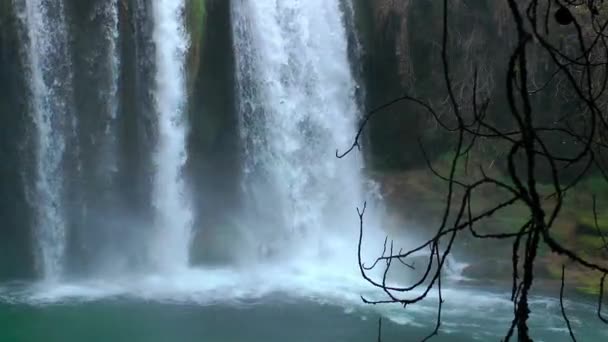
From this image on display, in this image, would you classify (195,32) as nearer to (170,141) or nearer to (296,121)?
(170,141)

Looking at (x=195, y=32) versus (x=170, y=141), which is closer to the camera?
(x=195, y=32)

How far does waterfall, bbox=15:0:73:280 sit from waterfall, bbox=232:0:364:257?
2766mm

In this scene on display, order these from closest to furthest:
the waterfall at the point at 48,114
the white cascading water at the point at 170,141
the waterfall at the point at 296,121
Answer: the waterfall at the point at 48,114, the white cascading water at the point at 170,141, the waterfall at the point at 296,121

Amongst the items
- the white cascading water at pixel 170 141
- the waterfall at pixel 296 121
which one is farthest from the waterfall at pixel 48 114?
the waterfall at pixel 296 121

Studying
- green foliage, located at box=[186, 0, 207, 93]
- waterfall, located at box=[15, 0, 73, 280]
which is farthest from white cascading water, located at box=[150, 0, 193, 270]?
waterfall, located at box=[15, 0, 73, 280]

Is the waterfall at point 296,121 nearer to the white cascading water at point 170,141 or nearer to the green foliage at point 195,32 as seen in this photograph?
the green foliage at point 195,32

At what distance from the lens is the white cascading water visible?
11.7 m

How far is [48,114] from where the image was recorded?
11312mm

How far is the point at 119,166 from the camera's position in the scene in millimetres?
12047

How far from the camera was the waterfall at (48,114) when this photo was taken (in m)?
11.0

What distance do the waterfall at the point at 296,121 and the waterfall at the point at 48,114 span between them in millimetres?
2766

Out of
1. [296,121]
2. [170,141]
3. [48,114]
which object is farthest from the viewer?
[296,121]

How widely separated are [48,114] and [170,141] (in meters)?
1.91

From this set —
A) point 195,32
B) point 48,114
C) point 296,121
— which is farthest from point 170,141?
point 296,121
